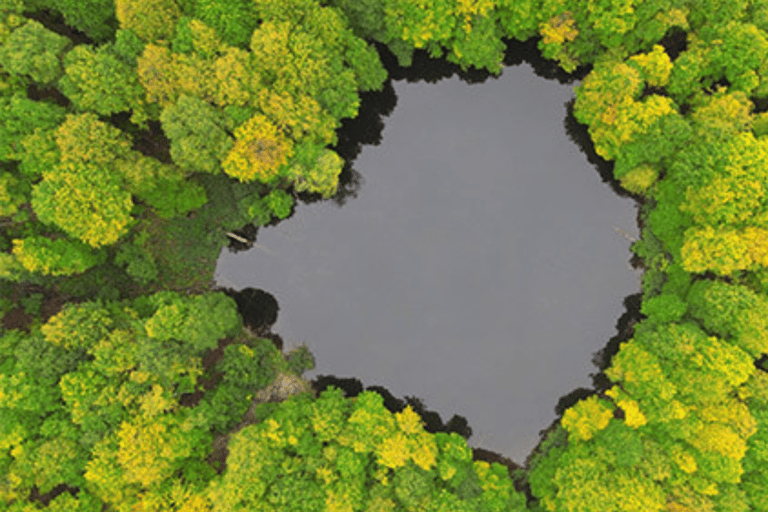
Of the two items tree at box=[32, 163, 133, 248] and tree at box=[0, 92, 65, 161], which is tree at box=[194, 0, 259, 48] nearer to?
tree at box=[0, 92, 65, 161]

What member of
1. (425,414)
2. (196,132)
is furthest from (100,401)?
(425,414)

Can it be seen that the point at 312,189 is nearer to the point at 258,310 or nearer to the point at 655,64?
the point at 258,310

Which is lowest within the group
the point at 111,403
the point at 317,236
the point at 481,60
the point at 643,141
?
the point at 111,403

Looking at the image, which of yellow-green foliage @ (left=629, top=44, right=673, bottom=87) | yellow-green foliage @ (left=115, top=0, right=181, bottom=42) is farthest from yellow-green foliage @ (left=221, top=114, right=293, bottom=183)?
yellow-green foliage @ (left=629, top=44, right=673, bottom=87)

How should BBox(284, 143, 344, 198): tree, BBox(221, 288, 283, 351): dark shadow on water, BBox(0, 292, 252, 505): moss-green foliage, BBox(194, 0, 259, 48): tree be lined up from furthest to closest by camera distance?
1. BBox(221, 288, 283, 351): dark shadow on water
2. BBox(284, 143, 344, 198): tree
3. BBox(0, 292, 252, 505): moss-green foliage
4. BBox(194, 0, 259, 48): tree

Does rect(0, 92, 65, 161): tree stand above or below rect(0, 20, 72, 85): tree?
below

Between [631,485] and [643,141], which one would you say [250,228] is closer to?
[643,141]

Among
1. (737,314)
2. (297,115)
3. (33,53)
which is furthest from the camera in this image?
(297,115)

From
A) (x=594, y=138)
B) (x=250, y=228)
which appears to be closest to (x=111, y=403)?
(x=250, y=228)
